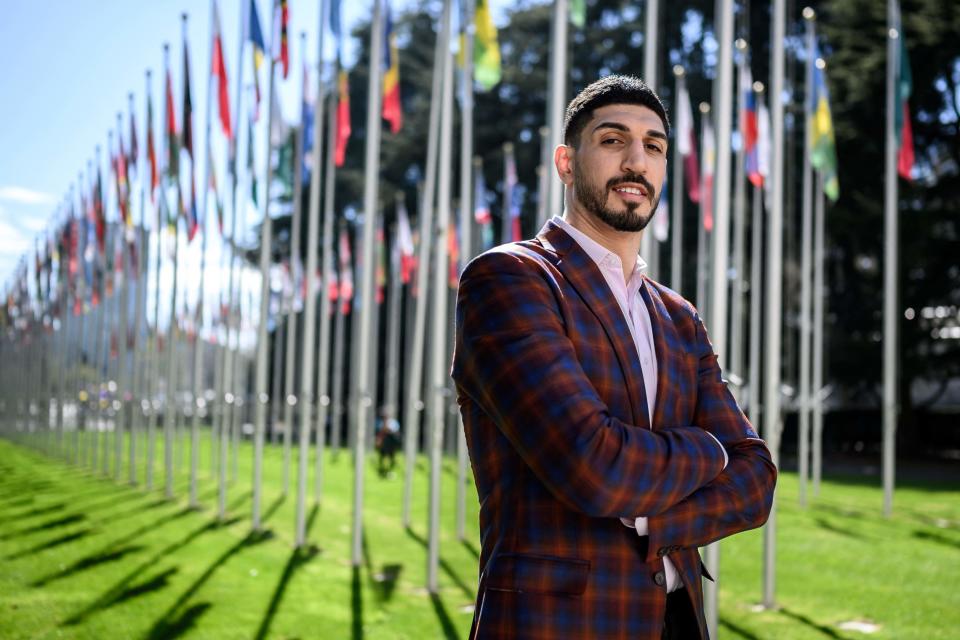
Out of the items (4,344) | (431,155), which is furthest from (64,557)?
(4,344)

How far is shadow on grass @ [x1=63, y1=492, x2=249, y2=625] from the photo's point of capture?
8648mm

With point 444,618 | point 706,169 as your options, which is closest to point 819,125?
point 706,169

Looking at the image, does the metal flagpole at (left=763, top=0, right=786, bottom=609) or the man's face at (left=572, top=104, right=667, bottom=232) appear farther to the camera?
the metal flagpole at (left=763, top=0, right=786, bottom=609)

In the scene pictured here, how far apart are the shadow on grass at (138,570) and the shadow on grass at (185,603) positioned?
0.61 metres

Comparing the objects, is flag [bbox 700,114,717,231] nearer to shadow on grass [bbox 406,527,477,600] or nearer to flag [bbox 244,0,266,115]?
flag [bbox 244,0,266,115]

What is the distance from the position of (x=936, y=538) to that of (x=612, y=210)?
1443cm

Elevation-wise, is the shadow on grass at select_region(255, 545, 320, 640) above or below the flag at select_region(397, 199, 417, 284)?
below

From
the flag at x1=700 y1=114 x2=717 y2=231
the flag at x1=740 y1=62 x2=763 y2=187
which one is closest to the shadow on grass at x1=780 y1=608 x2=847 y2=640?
the flag at x1=740 y1=62 x2=763 y2=187

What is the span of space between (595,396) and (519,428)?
6.5 inches

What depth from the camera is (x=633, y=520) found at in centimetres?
213

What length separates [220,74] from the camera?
16250mm

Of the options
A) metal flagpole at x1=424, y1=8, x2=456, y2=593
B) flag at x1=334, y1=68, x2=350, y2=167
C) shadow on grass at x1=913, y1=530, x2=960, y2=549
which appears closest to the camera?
metal flagpole at x1=424, y1=8, x2=456, y2=593

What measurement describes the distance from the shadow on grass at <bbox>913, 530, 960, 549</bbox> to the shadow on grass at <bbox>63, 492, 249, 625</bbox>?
10.2m

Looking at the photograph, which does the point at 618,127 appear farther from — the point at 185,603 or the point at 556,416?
the point at 185,603
